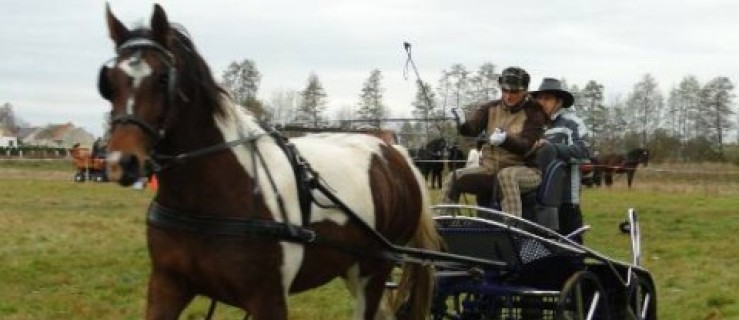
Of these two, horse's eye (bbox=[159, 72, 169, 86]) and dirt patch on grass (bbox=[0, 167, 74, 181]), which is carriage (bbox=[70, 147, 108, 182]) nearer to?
dirt patch on grass (bbox=[0, 167, 74, 181])

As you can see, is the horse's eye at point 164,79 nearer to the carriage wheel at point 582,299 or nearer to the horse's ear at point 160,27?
the horse's ear at point 160,27

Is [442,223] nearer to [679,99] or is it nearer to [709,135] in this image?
[709,135]

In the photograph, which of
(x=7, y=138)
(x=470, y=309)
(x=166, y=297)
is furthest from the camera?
(x=7, y=138)

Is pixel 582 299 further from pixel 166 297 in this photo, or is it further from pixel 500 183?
pixel 166 297

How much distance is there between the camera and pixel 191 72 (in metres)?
4.64

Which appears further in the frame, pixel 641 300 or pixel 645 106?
pixel 645 106

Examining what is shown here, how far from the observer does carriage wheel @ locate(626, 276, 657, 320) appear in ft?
23.0

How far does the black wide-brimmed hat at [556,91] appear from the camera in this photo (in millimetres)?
7219

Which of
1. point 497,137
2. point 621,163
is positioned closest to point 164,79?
point 497,137

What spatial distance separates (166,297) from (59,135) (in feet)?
384

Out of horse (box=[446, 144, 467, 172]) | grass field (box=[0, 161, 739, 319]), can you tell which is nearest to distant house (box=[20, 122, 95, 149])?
grass field (box=[0, 161, 739, 319])

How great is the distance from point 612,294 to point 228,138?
3.44 meters

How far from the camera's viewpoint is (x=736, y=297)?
9.47m

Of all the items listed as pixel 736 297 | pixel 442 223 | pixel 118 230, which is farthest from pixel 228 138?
pixel 118 230
